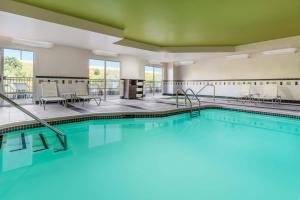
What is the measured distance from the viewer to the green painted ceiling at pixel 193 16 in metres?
3.43

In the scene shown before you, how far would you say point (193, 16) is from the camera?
13.3 feet

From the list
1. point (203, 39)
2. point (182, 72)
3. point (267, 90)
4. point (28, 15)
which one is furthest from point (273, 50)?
point (28, 15)

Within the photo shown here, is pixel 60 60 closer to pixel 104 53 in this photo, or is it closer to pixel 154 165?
pixel 104 53

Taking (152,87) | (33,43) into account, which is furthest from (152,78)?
(33,43)

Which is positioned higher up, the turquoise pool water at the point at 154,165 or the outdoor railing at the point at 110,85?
the outdoor railing at the point at 110,85

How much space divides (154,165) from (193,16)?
326cm

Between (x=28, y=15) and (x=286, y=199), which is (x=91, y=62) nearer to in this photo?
(x=28, y=15)

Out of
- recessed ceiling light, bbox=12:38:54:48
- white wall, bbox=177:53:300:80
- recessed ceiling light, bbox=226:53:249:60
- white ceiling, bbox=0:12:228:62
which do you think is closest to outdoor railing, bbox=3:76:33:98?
recessed ceiling light, bbox=12:38:54:48

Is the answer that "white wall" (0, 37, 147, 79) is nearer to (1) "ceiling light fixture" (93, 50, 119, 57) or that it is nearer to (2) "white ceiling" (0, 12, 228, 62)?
(1) "ceiling light fixture" (93, 50, 119, 57)

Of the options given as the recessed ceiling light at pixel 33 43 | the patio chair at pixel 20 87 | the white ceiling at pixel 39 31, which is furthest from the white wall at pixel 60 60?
the patio chair at pixel 20 87

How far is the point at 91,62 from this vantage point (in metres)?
7.52

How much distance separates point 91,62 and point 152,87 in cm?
447

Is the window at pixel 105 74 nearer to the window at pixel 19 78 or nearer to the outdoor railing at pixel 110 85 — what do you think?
the outdoor railing at pixel 110 85

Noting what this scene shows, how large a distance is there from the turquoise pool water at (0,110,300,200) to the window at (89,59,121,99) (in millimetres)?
4173
